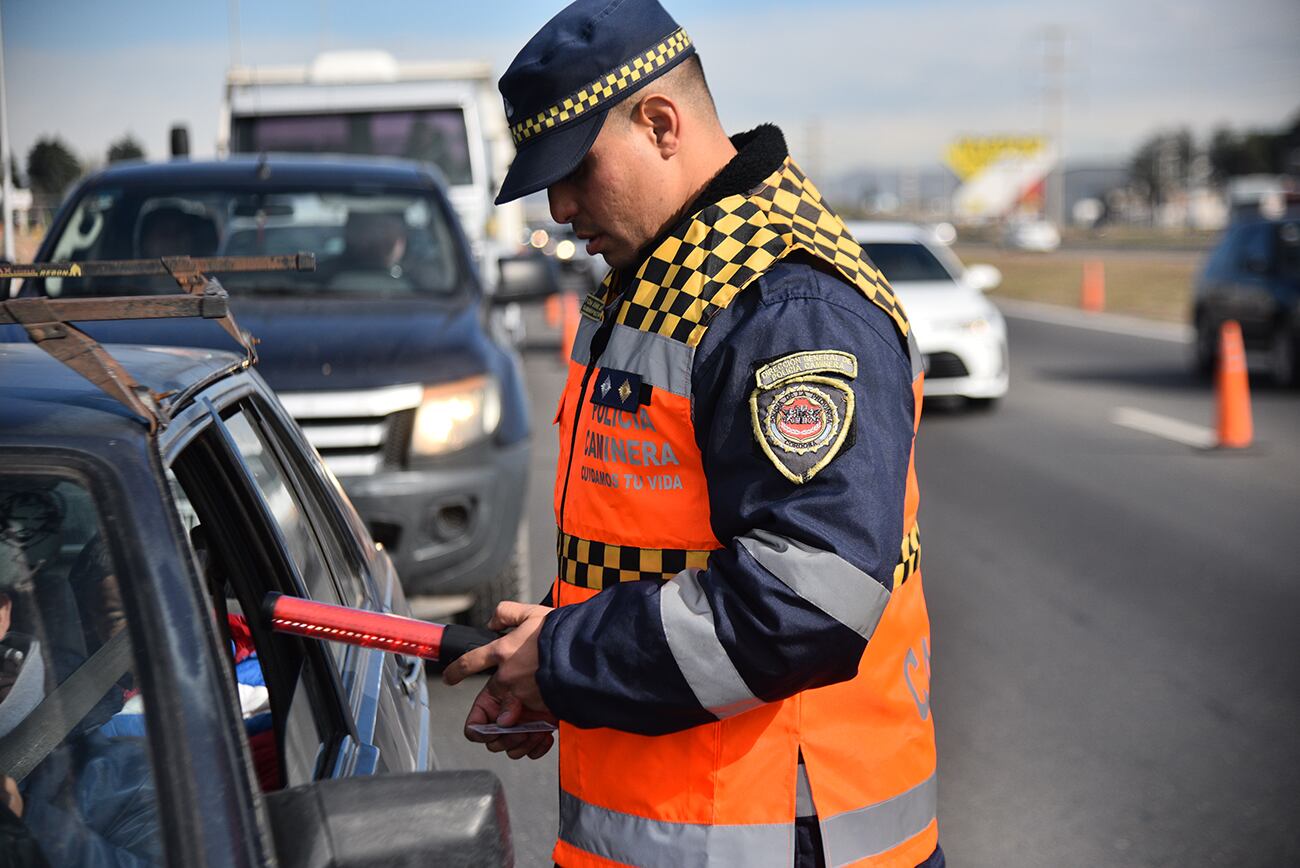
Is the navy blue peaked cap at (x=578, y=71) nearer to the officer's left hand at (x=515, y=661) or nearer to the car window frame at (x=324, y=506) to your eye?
the officer's left hand at (x=515, y=661)

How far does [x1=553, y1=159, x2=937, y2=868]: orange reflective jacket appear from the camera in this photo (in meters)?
2.04

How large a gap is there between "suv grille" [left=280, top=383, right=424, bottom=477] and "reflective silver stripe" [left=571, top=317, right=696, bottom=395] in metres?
3.64

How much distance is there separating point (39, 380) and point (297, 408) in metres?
3.77

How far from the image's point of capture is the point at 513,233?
18.6 m

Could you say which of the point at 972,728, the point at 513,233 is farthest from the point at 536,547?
the point at 513,233

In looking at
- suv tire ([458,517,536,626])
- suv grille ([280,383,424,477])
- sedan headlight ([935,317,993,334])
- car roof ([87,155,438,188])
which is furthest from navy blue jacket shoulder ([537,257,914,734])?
sedan headlight ([935,317,993,334])

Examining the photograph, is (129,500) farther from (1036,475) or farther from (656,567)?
(1036,475)

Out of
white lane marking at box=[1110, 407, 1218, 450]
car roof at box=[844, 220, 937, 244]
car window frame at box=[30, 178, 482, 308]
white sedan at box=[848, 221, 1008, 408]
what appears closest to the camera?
car window frame at box=[30, 178, 482, 308]

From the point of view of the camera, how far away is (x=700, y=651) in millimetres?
1913

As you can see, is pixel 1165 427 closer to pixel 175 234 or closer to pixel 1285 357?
pixel 1285 357

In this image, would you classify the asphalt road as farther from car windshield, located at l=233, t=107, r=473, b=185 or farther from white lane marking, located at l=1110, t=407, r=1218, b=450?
car windshield, located at l=233, t=107, r=473, b=185

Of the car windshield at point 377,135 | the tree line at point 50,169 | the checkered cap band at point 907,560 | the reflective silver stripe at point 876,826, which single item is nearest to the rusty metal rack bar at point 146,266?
the checkered cap band at point 907,560

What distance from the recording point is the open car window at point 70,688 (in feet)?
5.41

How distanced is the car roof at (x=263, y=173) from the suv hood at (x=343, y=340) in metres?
0.85
